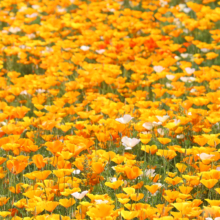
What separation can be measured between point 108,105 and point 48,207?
4.34 ft

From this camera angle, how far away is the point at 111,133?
107 inches

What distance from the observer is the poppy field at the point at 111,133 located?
1938 millimetres

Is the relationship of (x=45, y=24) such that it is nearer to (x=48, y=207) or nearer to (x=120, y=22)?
(x=120, y=22)

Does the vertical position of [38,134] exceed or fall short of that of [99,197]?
it falls short

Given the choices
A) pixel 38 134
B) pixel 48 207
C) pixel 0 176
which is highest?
pixel 48 207

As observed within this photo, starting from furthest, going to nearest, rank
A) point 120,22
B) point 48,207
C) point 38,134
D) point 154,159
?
point 120,22 → point 38,134 → point 154,159 → point 48,207

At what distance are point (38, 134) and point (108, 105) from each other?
0.56 m

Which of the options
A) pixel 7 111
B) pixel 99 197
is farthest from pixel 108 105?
pixel 99 197

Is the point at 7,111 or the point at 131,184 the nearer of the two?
the point at 131,184

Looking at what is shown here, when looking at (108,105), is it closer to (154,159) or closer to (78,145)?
(154,159)

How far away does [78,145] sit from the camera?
90.7 inches

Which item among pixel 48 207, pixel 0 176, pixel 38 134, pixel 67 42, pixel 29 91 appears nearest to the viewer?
pixel 48 207

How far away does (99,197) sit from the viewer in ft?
6.01

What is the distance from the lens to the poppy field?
1938 millimetres
